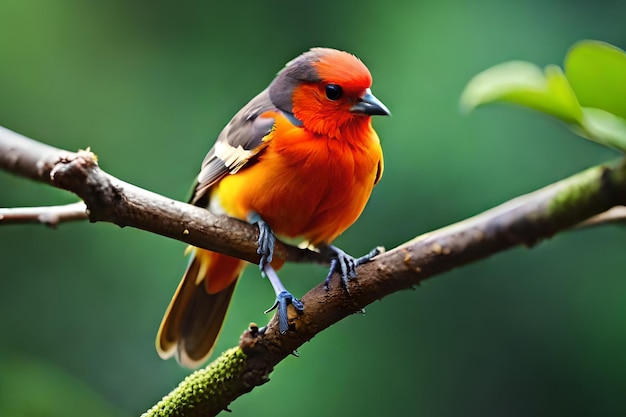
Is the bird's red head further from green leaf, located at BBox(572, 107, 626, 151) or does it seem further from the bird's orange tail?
green leaf, located at BBox(572, 107, 626, 151)

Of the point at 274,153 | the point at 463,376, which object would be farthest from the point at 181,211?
the point at 463,376

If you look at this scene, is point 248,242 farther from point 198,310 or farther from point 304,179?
point 198,310

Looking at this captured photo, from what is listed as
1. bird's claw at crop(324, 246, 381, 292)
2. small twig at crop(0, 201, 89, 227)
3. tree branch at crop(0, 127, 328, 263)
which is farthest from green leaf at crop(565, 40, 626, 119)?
small twig at crop(0, 201, 89, 227)

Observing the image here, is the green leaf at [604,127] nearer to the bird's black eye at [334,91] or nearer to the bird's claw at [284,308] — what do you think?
the bird's claw at [284,308]

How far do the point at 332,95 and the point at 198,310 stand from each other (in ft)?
2.51

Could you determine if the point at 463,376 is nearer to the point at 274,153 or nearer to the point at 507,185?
the point at 507,185

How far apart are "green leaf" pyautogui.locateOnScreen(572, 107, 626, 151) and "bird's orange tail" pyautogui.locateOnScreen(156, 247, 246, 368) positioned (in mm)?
1404

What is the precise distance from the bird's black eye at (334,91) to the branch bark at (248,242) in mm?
428

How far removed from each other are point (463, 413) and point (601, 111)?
8.87 feet

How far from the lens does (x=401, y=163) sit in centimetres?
339

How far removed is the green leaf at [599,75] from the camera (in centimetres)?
93

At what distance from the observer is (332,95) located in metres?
1.99

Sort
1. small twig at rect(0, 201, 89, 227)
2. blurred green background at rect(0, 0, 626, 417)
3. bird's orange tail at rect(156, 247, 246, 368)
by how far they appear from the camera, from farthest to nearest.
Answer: blurred green background at rect(0, 0, 626, 417)
bird's orange tail at rect(156, 247, 246, 368)
small twig at rect(0, 201, 89, 227)

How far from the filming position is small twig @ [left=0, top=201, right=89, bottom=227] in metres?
1.85
